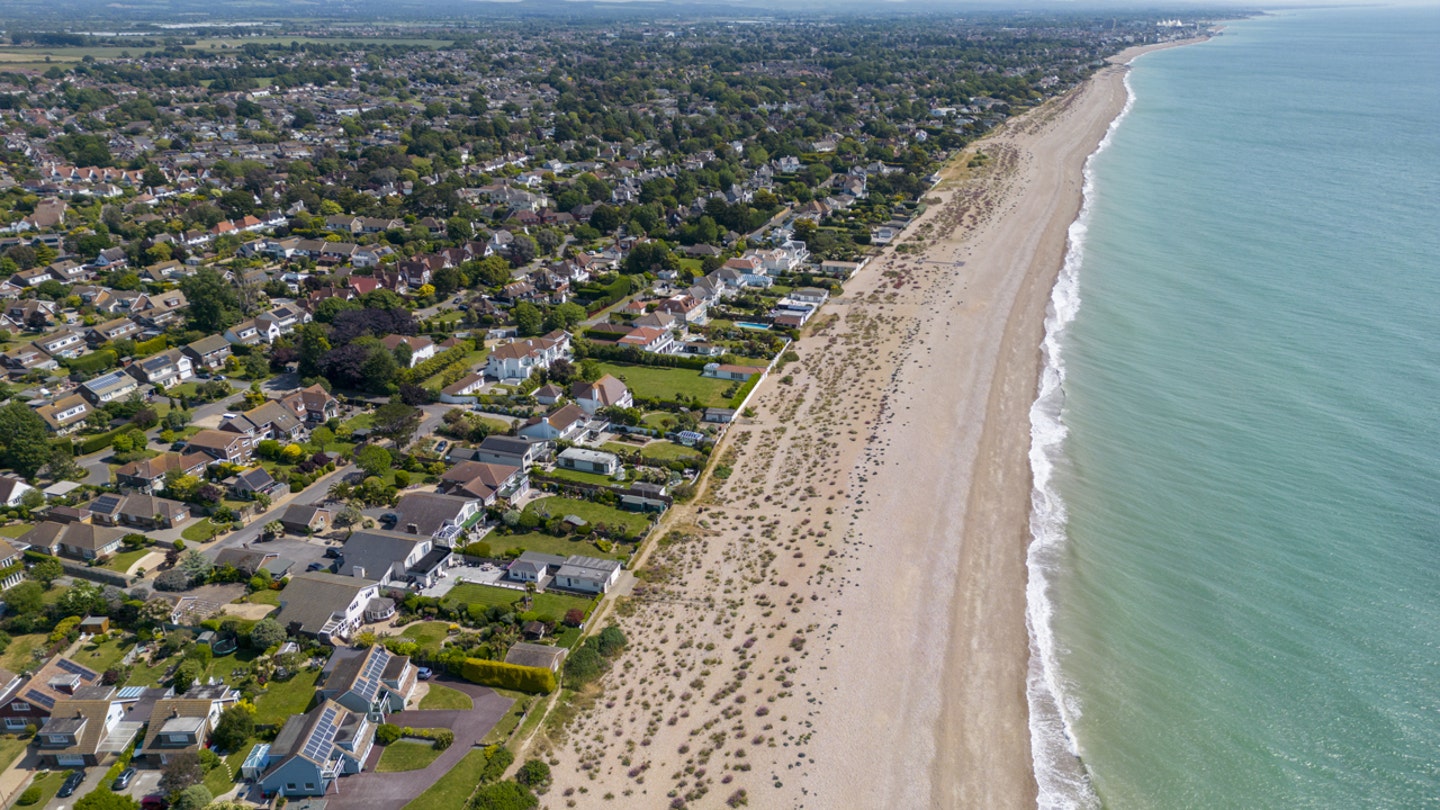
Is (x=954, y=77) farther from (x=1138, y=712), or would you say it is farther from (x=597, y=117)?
(x=1138, y=712)

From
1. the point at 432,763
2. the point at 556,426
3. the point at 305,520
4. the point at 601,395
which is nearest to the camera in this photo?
the point at 432,763

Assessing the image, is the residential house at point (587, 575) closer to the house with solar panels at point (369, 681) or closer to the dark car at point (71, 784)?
the house with solar panels at point (369, 681)

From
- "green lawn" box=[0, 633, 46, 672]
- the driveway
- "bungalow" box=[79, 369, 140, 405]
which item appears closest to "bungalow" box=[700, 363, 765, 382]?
the driveway

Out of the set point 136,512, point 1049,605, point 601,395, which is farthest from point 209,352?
point 1049,605

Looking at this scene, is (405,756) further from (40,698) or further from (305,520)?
(305,520)

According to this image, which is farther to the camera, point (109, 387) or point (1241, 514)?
point (109, 387)
